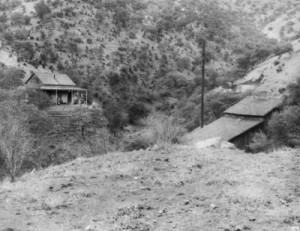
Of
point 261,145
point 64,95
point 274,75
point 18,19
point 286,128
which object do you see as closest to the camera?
point 286,128

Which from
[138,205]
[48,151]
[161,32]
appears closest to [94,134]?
[48,151]

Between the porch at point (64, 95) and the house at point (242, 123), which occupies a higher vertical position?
the porch at point (64, 95)

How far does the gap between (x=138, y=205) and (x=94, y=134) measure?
119 feet

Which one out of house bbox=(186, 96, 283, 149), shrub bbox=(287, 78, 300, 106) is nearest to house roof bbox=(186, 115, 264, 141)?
house bbox=(186, 96, 283, 149)

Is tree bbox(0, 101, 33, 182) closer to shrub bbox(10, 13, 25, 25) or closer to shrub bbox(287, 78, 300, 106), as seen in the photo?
shrub bbox(287, 78, 300, 106)

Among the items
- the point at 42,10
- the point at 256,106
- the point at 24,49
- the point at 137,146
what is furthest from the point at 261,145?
the point at 42,10

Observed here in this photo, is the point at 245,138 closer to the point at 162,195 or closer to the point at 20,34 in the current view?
the point at 162,195

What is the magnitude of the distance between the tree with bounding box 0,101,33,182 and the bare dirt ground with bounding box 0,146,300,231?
19.8 feet

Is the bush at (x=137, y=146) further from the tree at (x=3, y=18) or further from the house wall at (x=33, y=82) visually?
the tree at (x=3, y=18)

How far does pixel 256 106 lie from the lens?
40.1 meters

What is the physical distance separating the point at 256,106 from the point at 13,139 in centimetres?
2528

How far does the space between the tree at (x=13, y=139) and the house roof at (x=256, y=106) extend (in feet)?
70.4

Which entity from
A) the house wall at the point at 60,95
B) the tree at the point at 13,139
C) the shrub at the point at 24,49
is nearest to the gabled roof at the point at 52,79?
the house wall at the point at 60,95

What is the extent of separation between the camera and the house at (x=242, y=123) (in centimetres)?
3588
